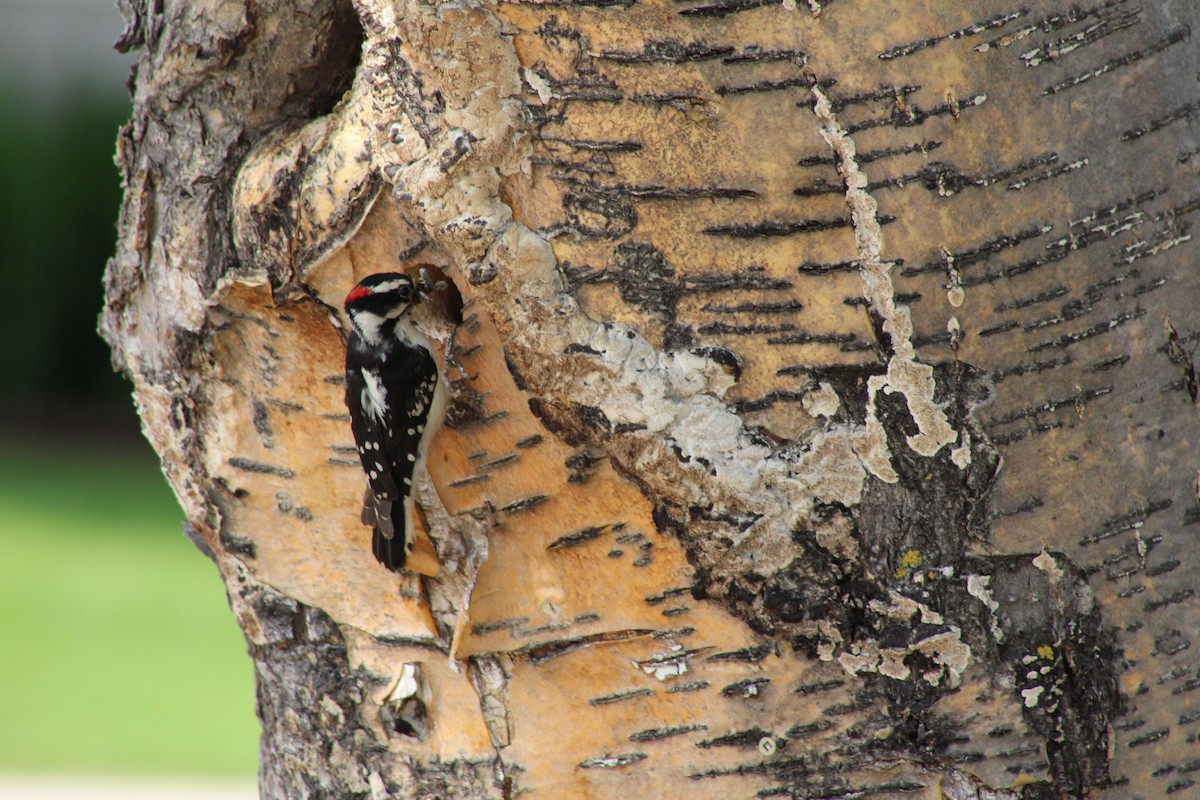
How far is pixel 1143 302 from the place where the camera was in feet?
5.41

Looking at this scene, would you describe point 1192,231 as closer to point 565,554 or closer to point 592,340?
point 592,340

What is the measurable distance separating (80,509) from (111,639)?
8.01 feet

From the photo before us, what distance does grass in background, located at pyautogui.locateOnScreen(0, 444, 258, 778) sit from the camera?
264 inches

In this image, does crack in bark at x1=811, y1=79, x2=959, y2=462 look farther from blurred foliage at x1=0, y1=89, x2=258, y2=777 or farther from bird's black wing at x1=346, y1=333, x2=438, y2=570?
blurred foliage at x1=0, y1=89, x2=258, y2=777

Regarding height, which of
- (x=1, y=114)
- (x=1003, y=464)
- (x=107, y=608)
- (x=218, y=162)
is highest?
(x=1, y=114)

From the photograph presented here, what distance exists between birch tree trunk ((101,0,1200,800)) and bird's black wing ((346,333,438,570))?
0.14 metres

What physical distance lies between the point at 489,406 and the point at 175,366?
2.36ft

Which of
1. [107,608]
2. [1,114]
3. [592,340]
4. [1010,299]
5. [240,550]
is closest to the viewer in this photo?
[1010,299]

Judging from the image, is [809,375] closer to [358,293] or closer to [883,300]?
[883,300]

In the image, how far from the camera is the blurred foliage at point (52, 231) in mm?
11312

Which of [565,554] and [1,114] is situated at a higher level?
[1,114]

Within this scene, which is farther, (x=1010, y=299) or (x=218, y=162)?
(x=218, y=162)

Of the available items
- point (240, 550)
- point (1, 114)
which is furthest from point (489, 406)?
point (1, 114)

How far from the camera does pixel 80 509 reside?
10.1 metres
